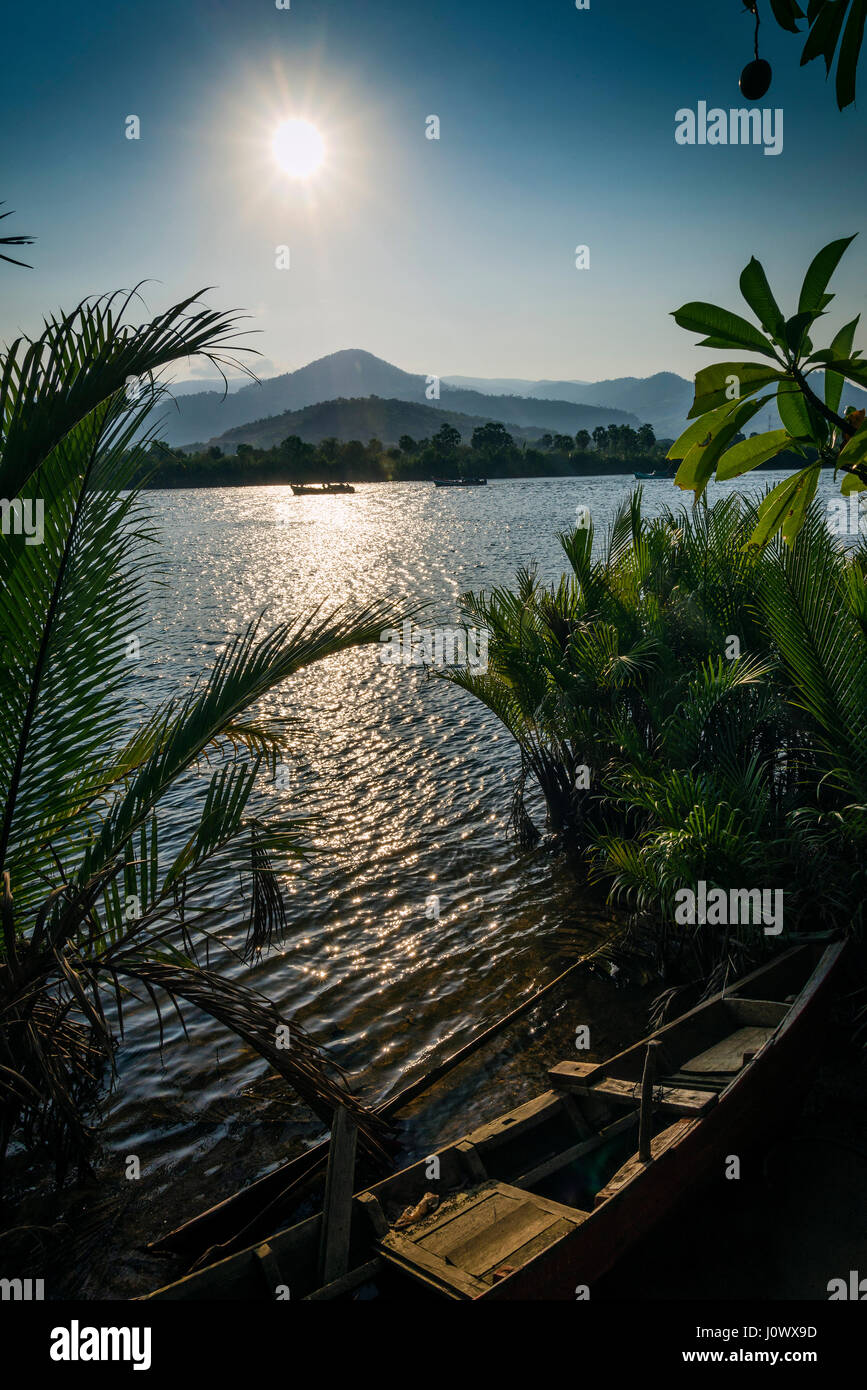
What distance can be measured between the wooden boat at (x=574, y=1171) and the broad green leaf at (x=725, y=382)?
4018 millimetres

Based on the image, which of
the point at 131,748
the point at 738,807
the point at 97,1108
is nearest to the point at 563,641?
the point at 738,807

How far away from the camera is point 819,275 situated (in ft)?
6.31

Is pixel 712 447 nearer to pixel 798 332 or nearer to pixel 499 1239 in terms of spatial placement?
pixel 798 332

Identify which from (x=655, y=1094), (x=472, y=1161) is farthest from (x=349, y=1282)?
(x=655, y=1094)

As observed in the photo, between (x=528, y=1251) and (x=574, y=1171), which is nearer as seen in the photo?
(x=528, y=1251)

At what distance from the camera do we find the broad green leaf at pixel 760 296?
1.95 metres

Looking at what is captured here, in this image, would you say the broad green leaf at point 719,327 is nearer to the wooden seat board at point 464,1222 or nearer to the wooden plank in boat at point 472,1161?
the wooden seat board at point 464,1222

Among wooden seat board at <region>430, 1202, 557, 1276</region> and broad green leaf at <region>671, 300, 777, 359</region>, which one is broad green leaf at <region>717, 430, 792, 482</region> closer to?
broad green leaf at <region>671, 300, 777, 359</region>

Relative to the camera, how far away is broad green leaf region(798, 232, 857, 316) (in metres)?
1.91

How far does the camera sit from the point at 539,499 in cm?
8725

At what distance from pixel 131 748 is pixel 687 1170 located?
14.7 feet

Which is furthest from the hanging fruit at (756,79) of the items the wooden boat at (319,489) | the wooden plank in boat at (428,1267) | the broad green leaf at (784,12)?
the wooden boat at (319,489)

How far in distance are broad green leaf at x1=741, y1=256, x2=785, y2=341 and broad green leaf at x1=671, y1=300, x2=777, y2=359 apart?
1.2 inches

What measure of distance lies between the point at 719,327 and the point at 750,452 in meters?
0.38
